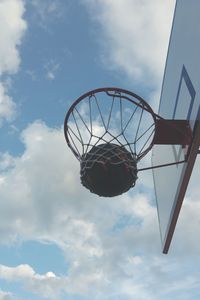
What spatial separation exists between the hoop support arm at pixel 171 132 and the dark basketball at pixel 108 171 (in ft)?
1.96

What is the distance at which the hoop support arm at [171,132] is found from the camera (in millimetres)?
4512

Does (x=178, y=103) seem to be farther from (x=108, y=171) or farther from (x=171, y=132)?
(x=108, y=171)

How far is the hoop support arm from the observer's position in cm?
451

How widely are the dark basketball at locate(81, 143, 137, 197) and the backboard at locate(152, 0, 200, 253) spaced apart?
576mm

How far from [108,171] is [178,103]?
1.31 metres

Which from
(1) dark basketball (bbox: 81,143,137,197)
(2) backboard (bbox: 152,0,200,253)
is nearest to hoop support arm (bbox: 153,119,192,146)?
(2) backboard (bbox: 152,0,200,253)

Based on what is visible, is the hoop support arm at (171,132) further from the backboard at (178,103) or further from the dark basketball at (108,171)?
the dark basketball at (108,171)

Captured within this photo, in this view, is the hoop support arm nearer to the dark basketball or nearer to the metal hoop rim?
the metal hoop rim

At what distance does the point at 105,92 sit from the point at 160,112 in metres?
1.24

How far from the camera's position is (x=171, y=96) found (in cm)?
527

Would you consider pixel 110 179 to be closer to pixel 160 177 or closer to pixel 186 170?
pixel 186 170

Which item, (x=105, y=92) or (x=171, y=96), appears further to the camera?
(x=171, y=96)

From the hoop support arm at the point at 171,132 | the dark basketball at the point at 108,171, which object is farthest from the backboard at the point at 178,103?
the dark basketball at the point at 108,171

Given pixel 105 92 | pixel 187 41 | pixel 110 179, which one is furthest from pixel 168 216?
pixel 187 41
